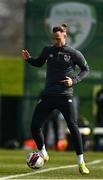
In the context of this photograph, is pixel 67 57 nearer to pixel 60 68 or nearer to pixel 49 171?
pixel 60 68

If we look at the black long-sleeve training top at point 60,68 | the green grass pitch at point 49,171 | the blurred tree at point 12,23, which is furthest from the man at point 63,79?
the blurred tree at point 12,23

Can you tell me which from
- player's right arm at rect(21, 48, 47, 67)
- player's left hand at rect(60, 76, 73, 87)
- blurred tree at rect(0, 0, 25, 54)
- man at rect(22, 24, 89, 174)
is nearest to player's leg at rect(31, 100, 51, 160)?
man at rect(22, 24, 89, 174)

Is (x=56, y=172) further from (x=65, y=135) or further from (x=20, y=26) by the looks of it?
(x=20, y=26)

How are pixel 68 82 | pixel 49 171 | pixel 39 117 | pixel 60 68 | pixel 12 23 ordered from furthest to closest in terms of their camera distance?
pixel 12 23 < pixel 49 171 < pixel 39 117 < pixel 60 68 < pixel 68 82

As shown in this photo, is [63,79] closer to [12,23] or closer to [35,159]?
[35,159]

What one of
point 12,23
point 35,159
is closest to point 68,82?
point 35,159

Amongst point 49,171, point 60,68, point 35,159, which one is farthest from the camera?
point 49,171

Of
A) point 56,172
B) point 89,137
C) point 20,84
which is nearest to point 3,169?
point 56,172

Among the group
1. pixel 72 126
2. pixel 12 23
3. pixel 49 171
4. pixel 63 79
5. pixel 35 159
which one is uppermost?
pixel 63 79

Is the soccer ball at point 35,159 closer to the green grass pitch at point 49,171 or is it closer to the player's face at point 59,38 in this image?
the green grass pitch at point 49,171

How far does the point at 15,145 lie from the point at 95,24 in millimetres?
4021

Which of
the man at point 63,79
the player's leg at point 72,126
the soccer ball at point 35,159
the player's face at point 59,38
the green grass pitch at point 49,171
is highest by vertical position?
the player's face at point 59,38

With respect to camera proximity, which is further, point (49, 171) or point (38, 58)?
point (49, 171)

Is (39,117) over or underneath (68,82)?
underneath
